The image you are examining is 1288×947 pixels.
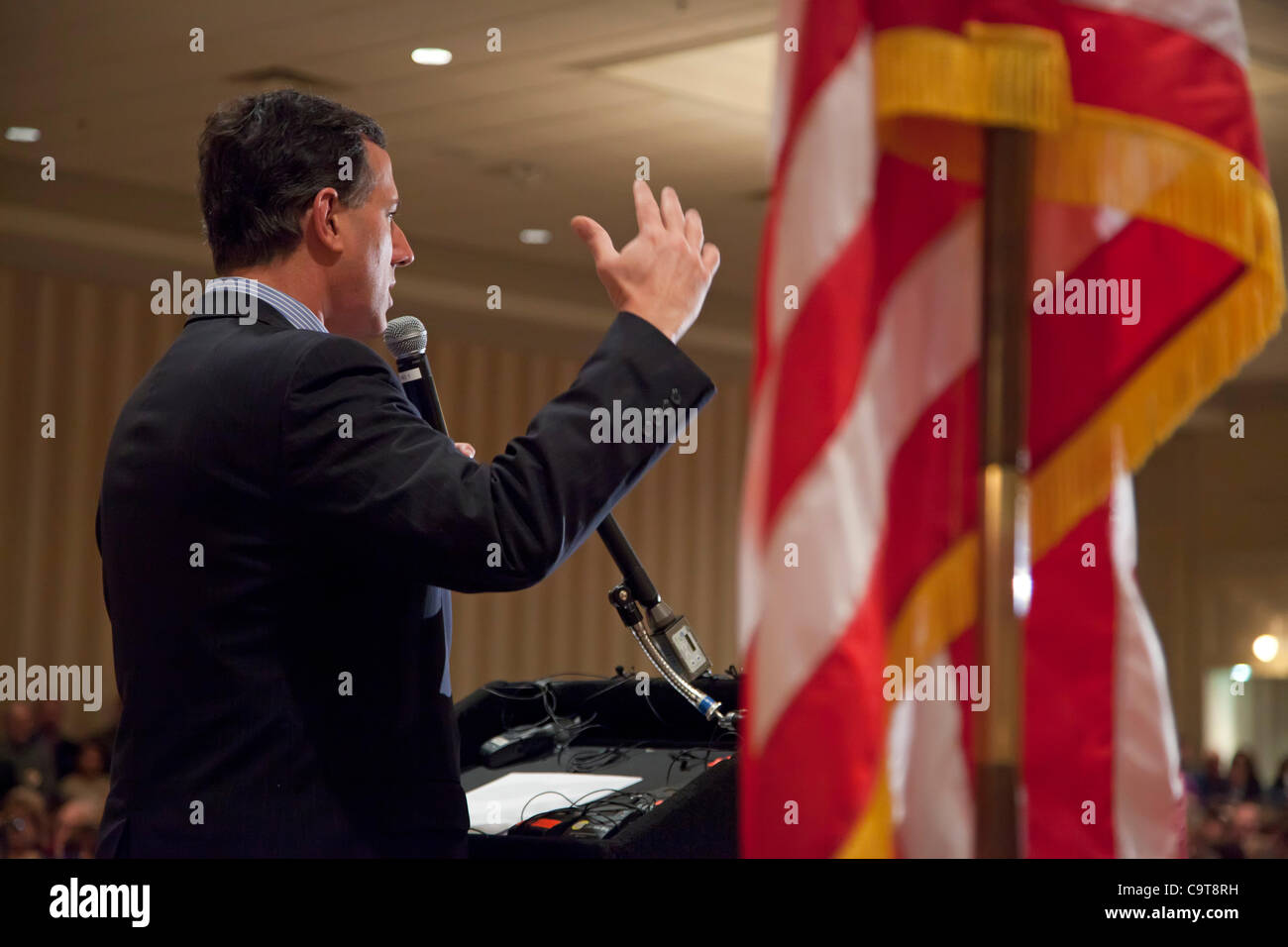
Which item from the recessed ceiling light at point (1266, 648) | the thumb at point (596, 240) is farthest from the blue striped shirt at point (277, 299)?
the recessed ceiling light at point (1266, 648)

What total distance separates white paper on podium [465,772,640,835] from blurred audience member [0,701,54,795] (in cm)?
486

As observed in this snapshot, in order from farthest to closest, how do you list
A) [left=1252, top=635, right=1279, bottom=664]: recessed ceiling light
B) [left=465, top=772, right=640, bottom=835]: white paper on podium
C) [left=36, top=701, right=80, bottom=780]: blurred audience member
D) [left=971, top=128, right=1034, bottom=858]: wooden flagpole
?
[left=1252, top=635, right=1279, bottom=664]: recessed ceiling light < [left=36, top=701, right=80, bottom=780]: blurred audience member < [left=465, top=772, right=640, bottom=835]: white paper on podium < [left=971, top=128, right=1034, bottom=858]: wooden flagpole

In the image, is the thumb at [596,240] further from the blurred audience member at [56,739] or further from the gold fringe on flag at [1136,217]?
the blurred audience member at [56,739]

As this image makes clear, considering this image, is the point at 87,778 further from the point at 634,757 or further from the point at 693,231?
the point at 693,231

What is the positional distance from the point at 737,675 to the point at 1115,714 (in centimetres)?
67

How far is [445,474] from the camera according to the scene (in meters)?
1.34

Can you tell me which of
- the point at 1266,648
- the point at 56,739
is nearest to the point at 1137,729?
the point at 56,739

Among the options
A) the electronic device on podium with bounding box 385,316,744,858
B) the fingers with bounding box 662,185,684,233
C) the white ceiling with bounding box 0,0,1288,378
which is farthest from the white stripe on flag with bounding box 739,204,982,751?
the white ceiling with bounding box 0,0,1288,378

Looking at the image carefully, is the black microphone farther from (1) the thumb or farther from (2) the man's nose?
(1) the thumb

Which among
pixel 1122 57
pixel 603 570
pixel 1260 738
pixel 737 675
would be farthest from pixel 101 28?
pixel 1260 738

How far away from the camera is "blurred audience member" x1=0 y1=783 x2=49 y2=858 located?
5.15 m

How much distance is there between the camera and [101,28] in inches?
221

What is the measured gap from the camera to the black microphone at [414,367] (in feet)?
6.07

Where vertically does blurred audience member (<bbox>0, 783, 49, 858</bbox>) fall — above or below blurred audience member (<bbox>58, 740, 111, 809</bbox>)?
below
